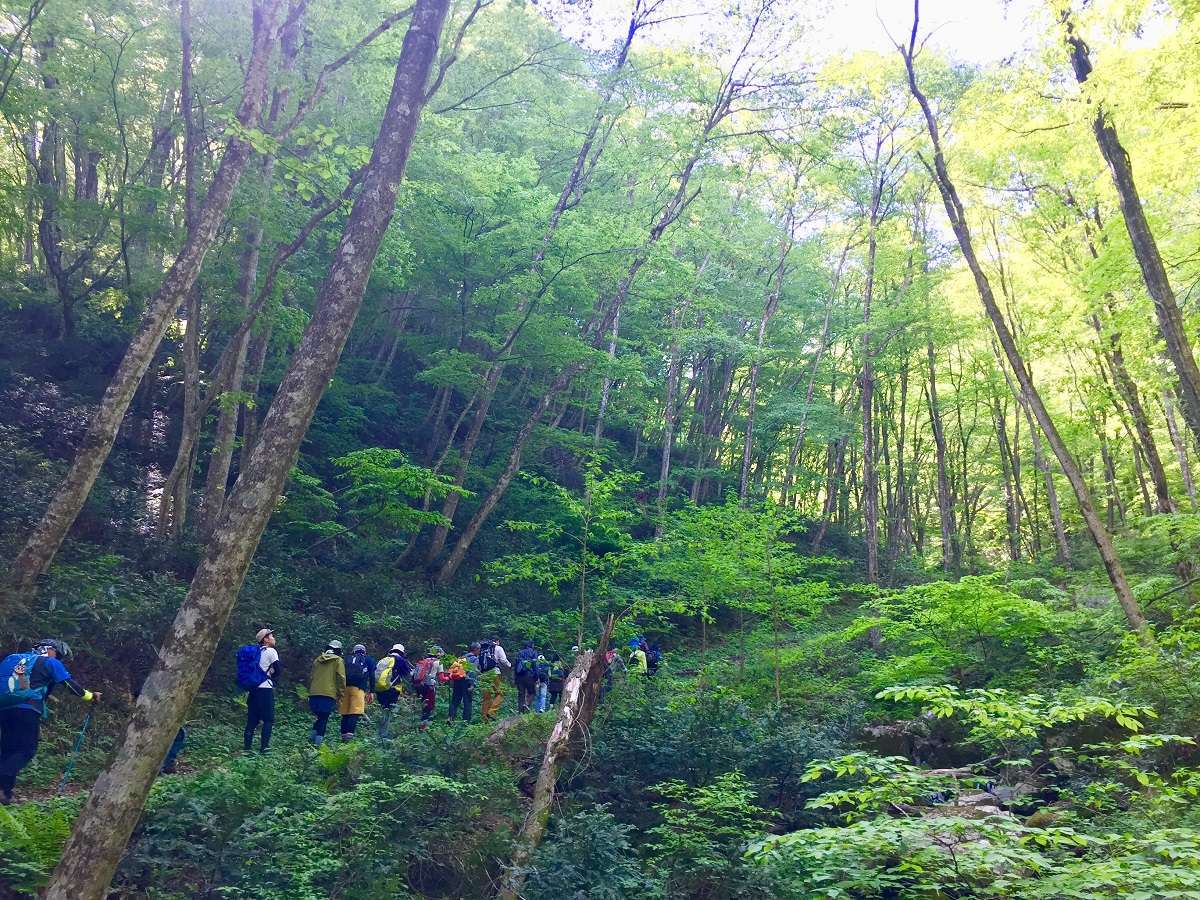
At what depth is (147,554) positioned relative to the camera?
12516 millimetres

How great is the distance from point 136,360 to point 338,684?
16.0 feet

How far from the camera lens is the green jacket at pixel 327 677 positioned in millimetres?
9719

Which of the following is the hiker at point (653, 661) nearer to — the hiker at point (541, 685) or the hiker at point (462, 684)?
the hiker at point (541, 685)

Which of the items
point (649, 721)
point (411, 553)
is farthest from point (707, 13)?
point (649, 721)

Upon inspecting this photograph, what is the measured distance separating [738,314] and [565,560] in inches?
602

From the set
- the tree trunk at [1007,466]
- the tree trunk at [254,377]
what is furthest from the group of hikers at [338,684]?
the tree trunk at [1007,466]

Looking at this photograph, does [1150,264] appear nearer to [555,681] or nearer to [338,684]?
[338,684]

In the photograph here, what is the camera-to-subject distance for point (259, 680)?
9062 mm

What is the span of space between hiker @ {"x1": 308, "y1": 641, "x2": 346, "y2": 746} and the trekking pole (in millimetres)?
2454

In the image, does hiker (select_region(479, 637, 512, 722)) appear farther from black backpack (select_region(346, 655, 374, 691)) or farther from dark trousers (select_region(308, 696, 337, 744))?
dark trousers (select_region(308, 696, 337, 744))

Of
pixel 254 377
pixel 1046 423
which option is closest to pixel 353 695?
pixel 254 377

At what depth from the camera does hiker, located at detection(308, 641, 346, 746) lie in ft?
31.8

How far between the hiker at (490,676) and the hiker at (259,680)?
11.8 feet

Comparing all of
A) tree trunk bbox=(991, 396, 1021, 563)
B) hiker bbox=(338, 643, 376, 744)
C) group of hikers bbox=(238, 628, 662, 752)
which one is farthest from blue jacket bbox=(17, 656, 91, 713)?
tree trunk bbox=(991, 396, 1021, 563)
